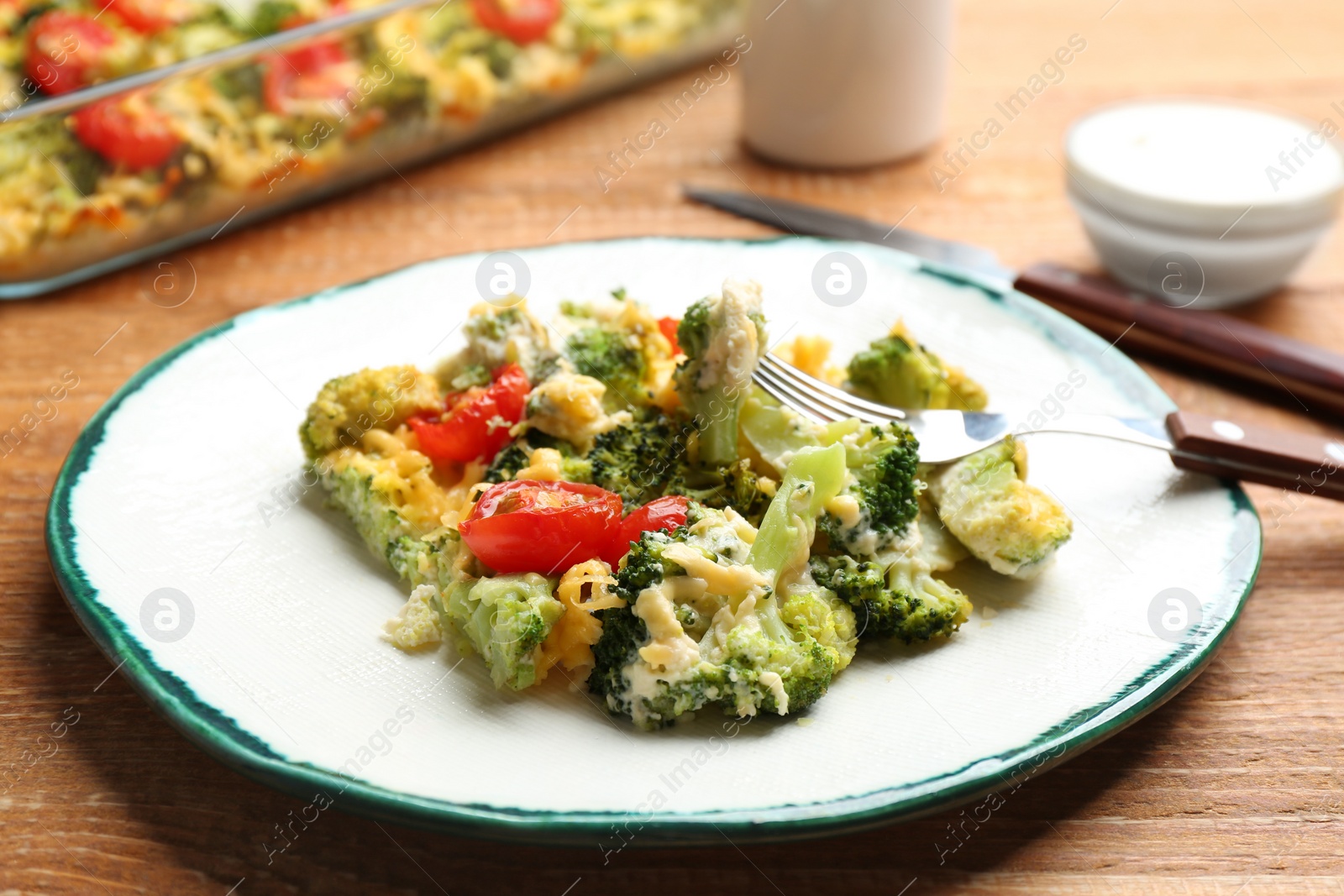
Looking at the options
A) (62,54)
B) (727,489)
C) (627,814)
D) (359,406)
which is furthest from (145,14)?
(627,814)

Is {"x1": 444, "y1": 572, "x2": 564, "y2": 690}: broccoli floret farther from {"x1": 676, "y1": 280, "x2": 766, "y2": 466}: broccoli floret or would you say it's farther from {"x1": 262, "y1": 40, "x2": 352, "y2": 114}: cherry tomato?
{"x1": 262, "y1": 40, "x2": 352, "y2": 114}: cherry tomato

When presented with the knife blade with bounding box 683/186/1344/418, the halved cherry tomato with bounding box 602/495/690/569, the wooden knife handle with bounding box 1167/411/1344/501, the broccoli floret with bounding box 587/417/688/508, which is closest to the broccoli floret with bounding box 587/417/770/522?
the broccoli floret with bounding box 587/417/688/508

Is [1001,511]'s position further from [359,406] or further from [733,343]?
[359,406]

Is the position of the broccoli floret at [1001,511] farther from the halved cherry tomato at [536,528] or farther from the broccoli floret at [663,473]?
the halved cherry tomato at [536,528]

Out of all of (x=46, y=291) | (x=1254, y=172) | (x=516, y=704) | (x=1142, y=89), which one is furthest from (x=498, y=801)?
(x=1142, y=89)

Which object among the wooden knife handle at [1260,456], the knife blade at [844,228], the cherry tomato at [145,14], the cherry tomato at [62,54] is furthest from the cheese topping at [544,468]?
the cherry tomato at [145,14]
